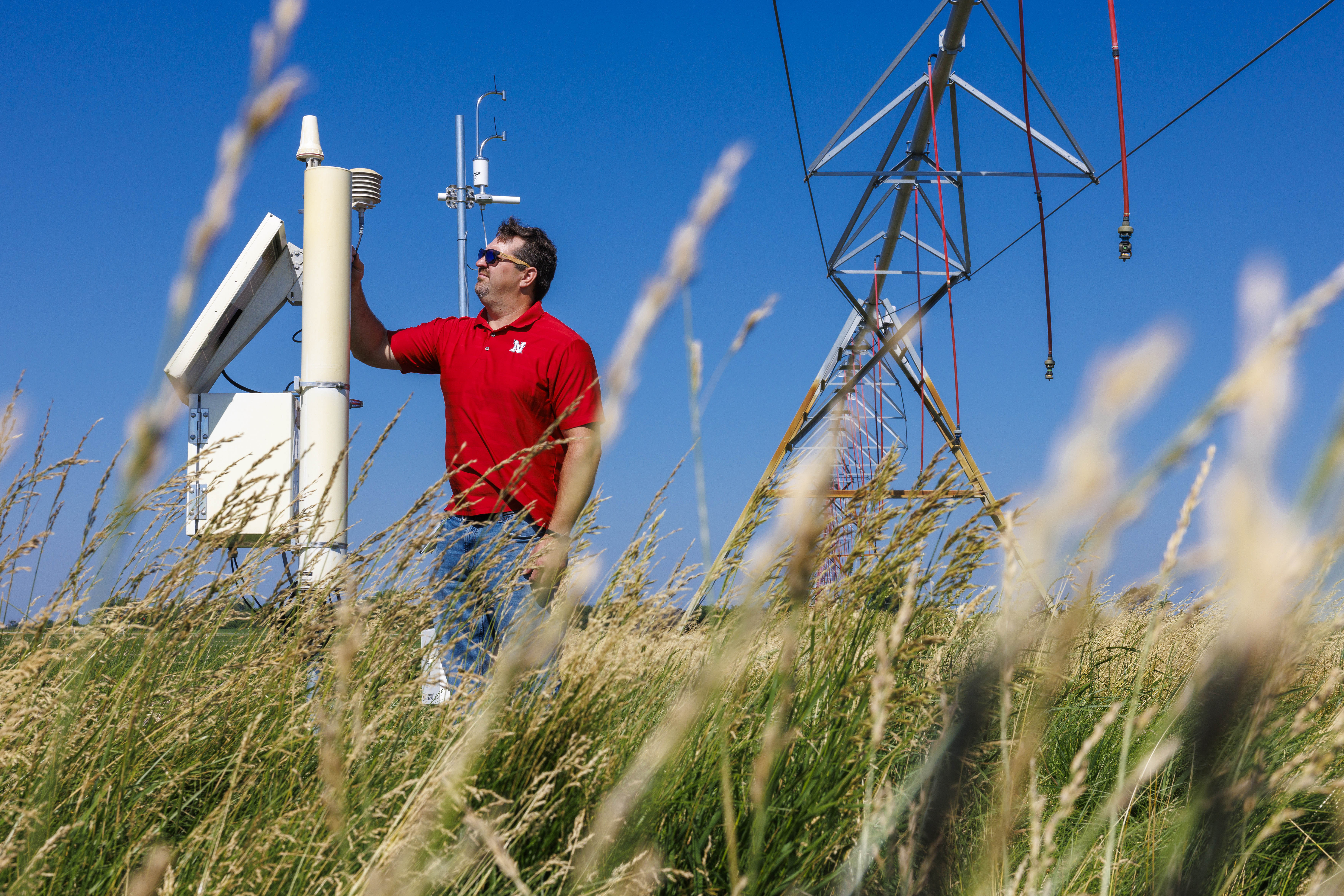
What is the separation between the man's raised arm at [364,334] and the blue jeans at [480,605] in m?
1.66

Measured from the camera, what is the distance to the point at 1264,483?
0.37 metres

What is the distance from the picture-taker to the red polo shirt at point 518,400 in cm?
347

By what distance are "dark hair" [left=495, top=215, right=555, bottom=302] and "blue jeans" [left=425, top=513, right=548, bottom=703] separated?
→ 1.47 m

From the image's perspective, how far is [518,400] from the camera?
3.55 meters

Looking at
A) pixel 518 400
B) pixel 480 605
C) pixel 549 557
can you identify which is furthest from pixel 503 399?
pixel 549 557

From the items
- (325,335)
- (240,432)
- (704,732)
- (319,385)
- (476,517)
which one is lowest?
(704,732)

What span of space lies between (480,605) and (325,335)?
2.39 m

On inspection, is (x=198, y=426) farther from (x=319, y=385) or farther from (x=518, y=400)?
(x=518, y=400)

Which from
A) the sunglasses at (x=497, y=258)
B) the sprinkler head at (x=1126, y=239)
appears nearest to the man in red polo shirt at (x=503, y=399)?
the sunglasses at (x=497, y=258)

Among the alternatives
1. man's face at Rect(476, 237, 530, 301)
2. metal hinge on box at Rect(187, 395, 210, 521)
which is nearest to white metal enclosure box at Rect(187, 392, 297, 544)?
metal hinge on box at Rect(187, 395, 210, 521)

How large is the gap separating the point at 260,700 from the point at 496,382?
1.75 metres

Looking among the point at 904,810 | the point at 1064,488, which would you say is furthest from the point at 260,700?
the point at 1064,488

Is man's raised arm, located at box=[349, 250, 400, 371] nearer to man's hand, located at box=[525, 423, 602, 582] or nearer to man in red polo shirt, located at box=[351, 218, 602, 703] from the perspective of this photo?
man in red polo shirt, located at box=[351, 218, 602, 703]

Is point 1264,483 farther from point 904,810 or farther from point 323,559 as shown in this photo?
point 323,559
